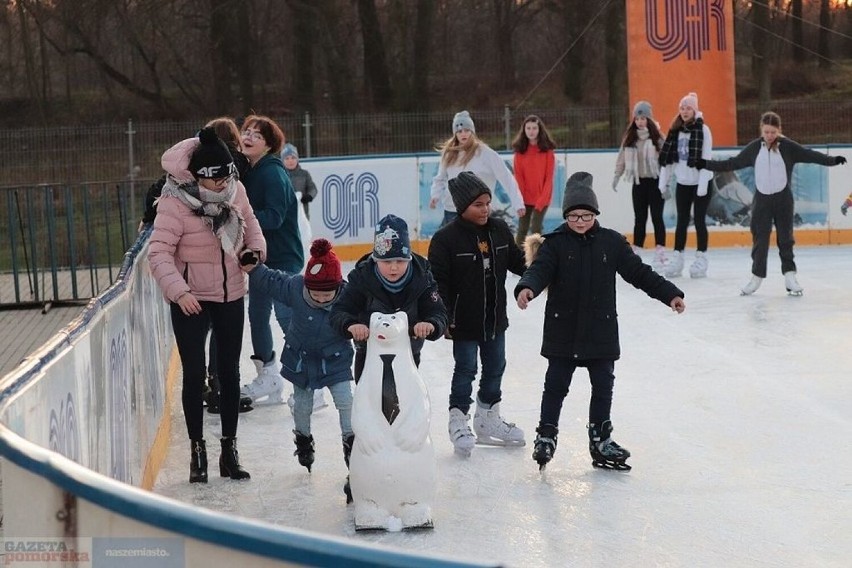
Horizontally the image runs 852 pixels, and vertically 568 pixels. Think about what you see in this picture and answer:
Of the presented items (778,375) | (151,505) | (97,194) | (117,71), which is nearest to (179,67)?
(117,71)

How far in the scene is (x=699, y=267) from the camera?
13.6 meters

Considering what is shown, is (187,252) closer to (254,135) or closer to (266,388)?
(254,135)

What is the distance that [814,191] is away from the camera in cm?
1622

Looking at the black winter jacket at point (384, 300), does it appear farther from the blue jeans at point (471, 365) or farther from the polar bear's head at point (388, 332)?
the blue jeans at point (471, 365)

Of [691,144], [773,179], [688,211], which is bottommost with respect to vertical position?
[688,211]

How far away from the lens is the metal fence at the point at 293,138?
69.9ft

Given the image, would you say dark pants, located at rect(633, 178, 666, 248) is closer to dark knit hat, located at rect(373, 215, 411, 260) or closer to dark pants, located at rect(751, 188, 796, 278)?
dark pants, located at rect(751, 188, 796, 278)

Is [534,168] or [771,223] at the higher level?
[534,168]

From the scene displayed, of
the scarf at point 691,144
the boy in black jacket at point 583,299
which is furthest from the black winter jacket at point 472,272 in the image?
the scarf at point 691,144

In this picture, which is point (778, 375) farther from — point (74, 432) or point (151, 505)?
point (151, 505)

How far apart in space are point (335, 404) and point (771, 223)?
6.61 meters

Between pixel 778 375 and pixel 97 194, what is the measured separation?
12943 millimetres

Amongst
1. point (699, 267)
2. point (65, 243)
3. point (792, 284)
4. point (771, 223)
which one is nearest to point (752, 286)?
point (792, 284)

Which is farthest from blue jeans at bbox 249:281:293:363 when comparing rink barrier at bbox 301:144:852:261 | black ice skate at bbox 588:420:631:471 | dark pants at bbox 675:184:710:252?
rink barrier at bbox 301:144:852:261
